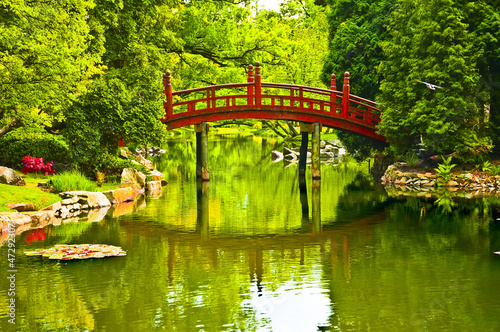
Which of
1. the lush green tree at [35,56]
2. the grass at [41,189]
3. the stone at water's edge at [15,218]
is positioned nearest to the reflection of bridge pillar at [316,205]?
the grass at [41,189]

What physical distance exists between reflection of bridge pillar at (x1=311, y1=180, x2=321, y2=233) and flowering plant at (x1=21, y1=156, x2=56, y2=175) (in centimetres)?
979

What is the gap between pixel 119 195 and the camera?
24.0m

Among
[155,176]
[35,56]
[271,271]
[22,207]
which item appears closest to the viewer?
[271,271]

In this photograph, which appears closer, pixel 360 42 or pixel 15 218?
pixel 15 218

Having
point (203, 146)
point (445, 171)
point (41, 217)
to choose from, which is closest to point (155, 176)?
point (203, 146)

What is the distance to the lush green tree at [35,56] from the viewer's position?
1941 centimetres

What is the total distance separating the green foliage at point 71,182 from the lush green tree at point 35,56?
2.28 m

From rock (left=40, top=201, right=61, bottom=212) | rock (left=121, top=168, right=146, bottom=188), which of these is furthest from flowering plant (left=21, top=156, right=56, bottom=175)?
rock (left=40, top=201, right=61, bottom=212)

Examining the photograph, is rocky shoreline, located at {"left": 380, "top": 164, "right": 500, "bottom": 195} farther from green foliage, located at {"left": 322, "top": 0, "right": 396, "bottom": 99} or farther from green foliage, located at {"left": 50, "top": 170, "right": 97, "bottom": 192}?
green foliage, located at {"left": 50, "top": 170, "right": 97, "bottom": 192}

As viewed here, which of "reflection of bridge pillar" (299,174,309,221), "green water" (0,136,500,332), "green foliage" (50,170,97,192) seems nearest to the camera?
"green water" (0,136,500,332)

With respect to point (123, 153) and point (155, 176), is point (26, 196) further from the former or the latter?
point (123, 153)

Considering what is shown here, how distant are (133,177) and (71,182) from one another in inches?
164

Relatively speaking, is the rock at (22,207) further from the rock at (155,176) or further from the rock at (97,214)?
the rock at (155,176)

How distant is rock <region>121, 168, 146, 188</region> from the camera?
86.2 feet
